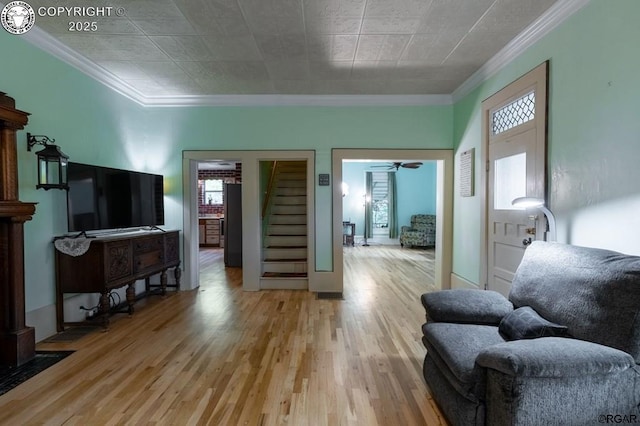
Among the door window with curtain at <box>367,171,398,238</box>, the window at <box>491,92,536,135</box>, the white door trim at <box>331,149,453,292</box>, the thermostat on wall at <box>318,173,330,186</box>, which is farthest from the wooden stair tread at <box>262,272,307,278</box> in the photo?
the door window with curtain at <box>367,171,398,238</box>

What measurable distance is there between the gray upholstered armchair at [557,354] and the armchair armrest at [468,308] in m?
0.11

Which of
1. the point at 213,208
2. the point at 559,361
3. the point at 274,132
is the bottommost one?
the point at 559,361

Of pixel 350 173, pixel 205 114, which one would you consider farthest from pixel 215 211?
pixel 205 114

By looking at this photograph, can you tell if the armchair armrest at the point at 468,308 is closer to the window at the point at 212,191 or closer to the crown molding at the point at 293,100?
the crown molding at the point at 293,100

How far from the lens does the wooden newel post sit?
234cm

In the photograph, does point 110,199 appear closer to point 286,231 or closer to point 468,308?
point 286,231

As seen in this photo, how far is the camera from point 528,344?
141 cm

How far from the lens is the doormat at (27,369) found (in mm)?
2172

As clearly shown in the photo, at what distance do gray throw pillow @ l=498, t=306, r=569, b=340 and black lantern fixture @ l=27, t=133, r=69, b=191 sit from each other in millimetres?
3911

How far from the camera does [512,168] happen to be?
3121 mm

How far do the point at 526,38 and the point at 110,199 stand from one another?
4.65 metres

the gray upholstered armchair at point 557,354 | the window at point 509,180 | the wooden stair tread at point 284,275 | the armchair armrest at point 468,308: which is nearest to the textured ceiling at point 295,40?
the window at point 509,180

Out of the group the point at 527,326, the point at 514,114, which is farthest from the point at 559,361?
the point at 514,114

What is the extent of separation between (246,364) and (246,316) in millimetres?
1127
